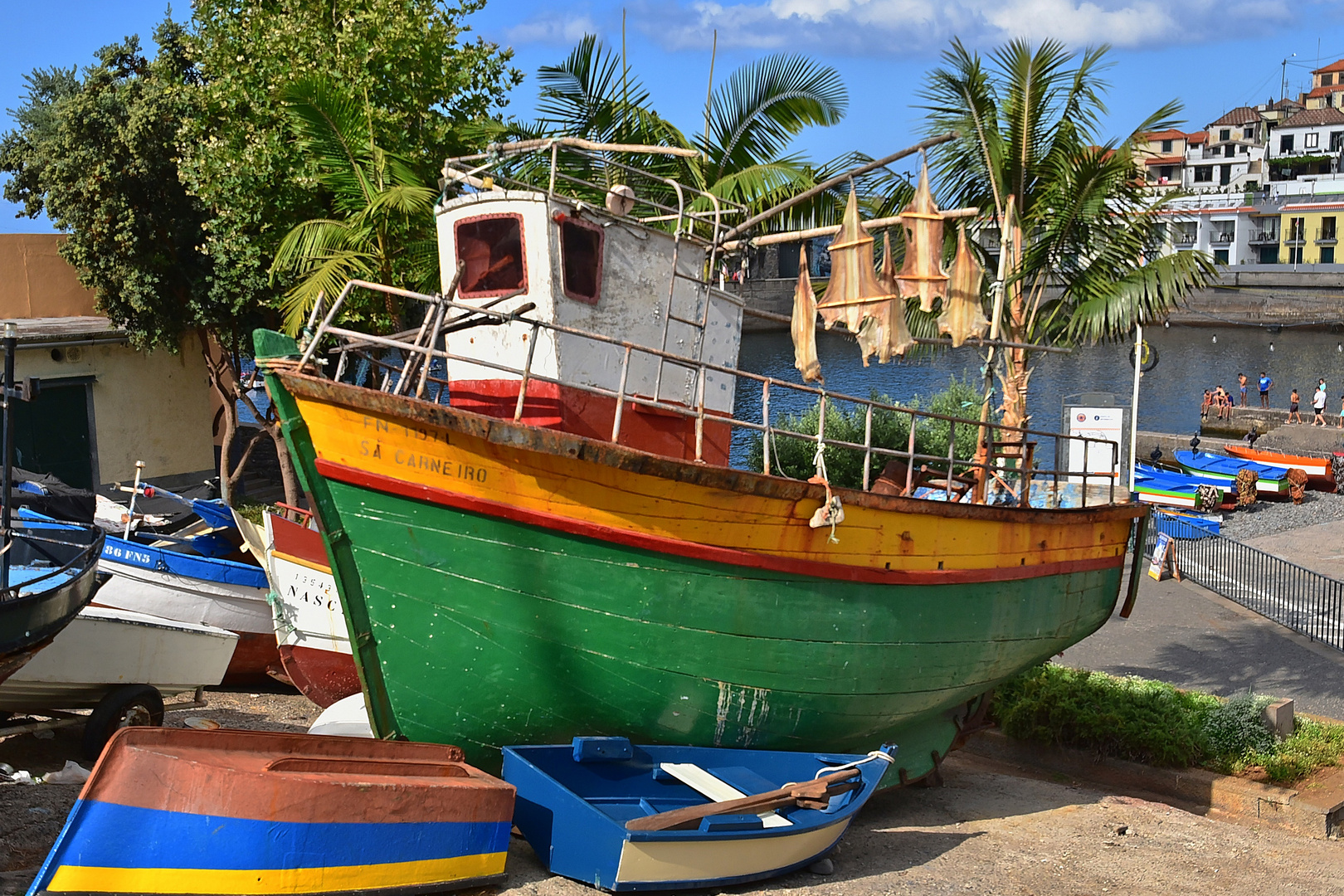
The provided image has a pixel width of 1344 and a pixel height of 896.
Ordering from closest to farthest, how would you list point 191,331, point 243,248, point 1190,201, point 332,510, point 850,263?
point 332,510 → point 850,263 → point 243,248 → point 191,331 → point 1190,201

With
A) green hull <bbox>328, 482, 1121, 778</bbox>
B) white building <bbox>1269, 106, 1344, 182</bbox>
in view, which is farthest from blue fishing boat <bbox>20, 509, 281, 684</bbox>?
white building <bbox>1269, 106, 1344, 182</bbox>

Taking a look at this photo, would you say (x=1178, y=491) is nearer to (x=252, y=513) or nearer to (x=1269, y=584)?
(x=1269, y=584)

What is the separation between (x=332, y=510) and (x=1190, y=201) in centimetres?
9593

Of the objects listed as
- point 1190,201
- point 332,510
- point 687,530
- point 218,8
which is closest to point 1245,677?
point 687,530

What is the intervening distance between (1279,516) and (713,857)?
24.0 m

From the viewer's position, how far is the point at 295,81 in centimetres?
1333

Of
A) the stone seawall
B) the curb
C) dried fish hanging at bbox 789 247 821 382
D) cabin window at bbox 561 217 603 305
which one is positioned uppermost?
the stone seawall

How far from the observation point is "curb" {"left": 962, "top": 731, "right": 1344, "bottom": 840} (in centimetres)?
1029

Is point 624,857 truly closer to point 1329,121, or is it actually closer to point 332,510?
point 332,510

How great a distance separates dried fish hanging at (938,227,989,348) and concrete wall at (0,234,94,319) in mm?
17227

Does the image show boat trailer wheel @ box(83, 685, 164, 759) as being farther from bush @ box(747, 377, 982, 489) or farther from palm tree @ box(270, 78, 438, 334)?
bush @ box(747, 377, 982, 489)

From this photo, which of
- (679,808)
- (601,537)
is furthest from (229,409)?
(679,808)

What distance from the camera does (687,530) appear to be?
7699mm

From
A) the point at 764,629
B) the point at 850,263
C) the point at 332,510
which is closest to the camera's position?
the point at 332,510
